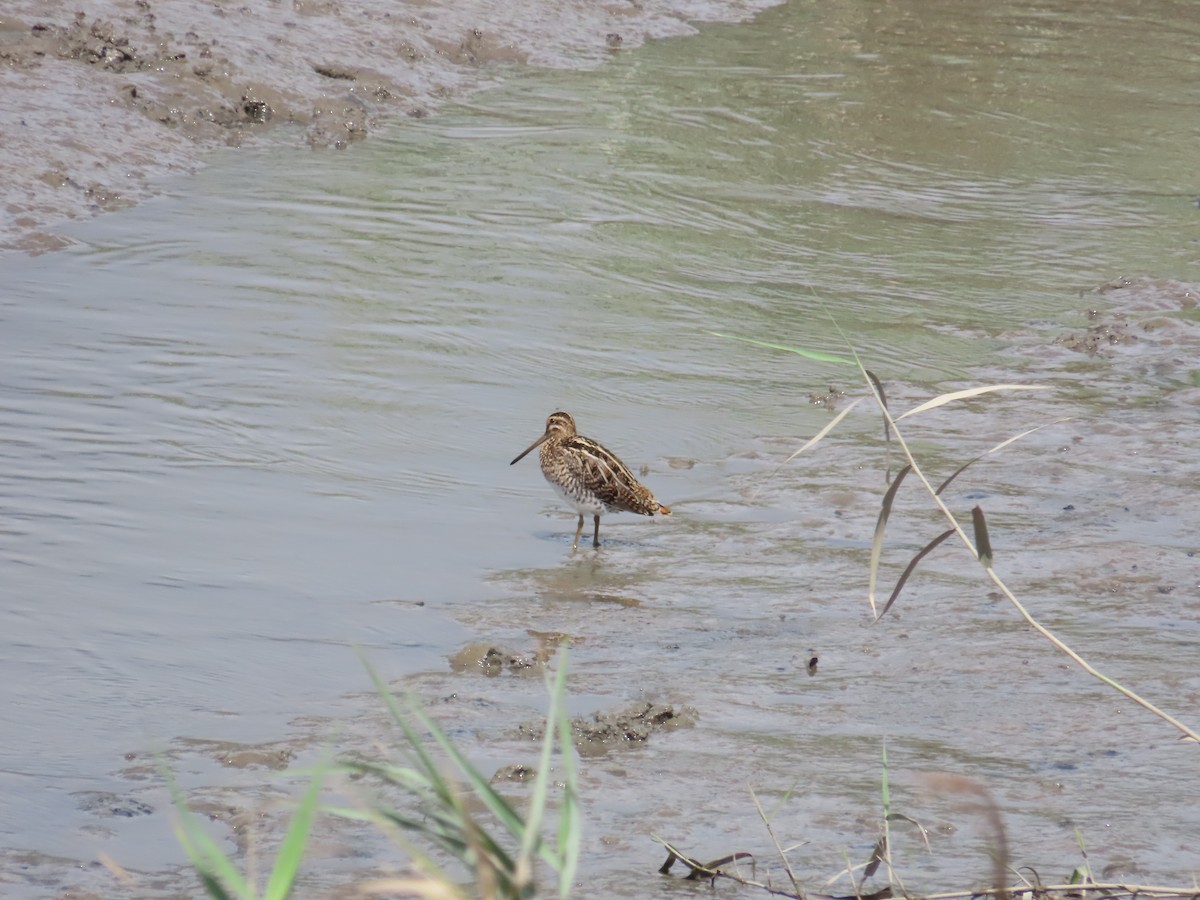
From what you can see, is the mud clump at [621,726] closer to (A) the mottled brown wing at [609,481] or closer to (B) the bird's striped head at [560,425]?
(A) the mottled brown wing at [609,481]

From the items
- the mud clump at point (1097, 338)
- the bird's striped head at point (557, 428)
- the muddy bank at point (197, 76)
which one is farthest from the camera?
the muddy bank at point (197, 76)

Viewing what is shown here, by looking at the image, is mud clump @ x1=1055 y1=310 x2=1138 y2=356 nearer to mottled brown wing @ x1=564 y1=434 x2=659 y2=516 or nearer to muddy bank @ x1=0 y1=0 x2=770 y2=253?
mottled brown wing @ x1=564 y1=434 x2=659 y2=516

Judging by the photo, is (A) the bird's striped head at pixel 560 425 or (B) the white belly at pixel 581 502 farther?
(A) the bird's striped head at pixel 560 425

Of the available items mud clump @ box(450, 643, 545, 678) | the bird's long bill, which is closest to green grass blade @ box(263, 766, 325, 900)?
mud clump @ box(450, 643, 545, 678)

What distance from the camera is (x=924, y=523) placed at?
7348 millimetres

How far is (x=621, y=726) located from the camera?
5.17 meters

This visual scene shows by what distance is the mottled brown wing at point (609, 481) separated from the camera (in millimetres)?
7199

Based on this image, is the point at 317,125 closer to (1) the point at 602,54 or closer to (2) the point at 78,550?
(1) the point at 602,54

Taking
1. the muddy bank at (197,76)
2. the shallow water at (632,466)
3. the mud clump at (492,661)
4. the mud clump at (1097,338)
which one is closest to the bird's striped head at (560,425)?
the shallow water at (632,466)

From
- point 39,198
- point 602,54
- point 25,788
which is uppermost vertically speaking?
point 602,54

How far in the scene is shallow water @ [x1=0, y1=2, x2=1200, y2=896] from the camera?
4914 mm

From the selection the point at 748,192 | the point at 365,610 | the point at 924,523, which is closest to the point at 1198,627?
the point at 924,523

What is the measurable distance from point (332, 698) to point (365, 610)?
0.79 metres

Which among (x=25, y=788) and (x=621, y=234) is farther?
(x=621, y=234)
